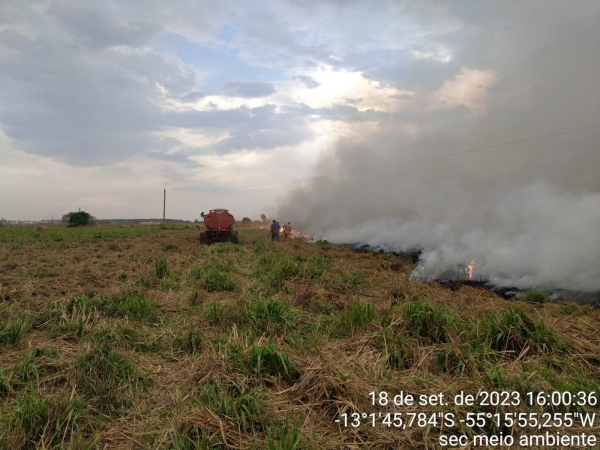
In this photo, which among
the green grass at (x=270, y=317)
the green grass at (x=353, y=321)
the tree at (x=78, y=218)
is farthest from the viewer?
the tree at (x=78, y=218)

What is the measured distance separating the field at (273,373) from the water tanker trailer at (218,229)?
14.8 m

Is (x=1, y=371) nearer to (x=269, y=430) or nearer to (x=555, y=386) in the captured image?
(x=269, y=430)

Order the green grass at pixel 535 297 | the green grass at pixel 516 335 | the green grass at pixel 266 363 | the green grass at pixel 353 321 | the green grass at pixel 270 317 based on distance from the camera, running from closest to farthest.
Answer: the green grass at pixel 266 363
the green grass at pixel 516 335
the green grass at pixel 353 321
the green grass at pixel 270 317
the green grass at pixel 535 297

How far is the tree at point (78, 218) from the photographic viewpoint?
50.2 metres

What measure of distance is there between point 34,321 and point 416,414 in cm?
565

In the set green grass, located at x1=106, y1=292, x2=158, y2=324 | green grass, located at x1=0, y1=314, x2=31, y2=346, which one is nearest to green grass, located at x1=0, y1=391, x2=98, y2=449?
green grass, located at x1=0, y1=314, x2=31, y2=346

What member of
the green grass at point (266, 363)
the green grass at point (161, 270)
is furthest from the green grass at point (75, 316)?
the green grass at point (266, 363)

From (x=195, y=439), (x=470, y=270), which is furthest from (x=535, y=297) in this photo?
(x=195, y=439)

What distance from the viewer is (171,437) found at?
103 inches

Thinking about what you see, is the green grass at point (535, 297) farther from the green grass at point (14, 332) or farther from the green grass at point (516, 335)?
the green grass at point (14, 332)

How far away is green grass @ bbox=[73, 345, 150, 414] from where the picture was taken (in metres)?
3.25

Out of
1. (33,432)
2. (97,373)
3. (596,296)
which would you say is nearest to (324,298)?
(97,373)

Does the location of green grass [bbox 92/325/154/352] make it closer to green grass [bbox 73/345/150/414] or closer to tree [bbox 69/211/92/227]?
green grass [bbox 73/345/150/414]

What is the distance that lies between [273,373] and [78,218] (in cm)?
5748
